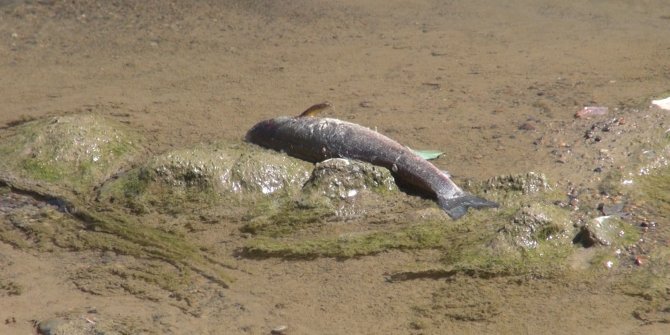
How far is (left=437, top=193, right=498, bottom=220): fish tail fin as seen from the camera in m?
4.41

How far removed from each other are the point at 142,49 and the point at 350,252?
12.0ft

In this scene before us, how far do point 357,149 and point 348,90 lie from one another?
140cm

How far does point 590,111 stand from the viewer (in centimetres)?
554

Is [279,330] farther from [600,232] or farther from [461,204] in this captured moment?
[600,232]

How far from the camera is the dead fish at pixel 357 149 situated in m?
4.52

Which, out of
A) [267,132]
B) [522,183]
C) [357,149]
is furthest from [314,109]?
[522,183]

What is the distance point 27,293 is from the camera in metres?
4.08

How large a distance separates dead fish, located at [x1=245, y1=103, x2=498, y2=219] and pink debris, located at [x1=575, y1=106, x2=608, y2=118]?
4.19 feet

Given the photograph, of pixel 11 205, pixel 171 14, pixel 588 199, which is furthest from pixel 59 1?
pixel 588 199

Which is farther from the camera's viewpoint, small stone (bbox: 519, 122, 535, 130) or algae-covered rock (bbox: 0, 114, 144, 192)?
small stone (bbox: 519, 122, 535, 130)

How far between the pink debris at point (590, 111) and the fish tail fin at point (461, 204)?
52.5 inches

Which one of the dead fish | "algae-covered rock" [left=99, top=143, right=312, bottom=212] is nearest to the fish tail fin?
the dead fish

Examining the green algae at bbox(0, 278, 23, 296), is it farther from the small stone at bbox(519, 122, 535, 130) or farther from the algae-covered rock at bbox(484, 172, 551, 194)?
the small stone at bbox(519, 122, 535, 130)

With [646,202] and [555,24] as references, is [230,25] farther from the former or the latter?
[646,202]
